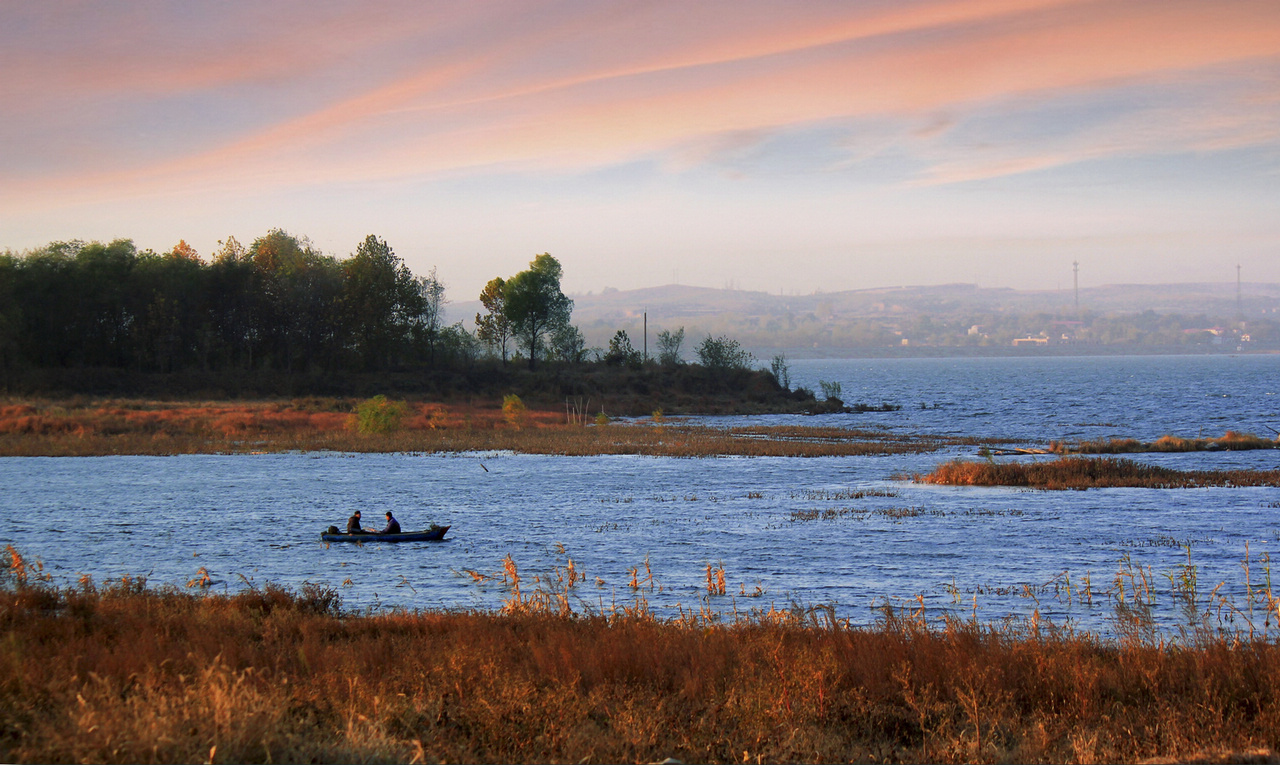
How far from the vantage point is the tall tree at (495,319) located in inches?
5212

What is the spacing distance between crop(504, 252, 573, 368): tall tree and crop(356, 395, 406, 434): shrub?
207ft

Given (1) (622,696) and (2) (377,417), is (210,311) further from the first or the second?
(1) (622,696)

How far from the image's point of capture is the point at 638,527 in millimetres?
29953

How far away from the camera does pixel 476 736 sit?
28.3 feet

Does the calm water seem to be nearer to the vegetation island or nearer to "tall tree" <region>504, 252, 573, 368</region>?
the vegetation island

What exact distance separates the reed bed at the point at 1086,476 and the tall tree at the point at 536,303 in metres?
90.4

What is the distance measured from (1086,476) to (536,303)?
97.6m

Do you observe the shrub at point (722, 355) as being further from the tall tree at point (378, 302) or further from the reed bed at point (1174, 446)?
the reed bed at point (1174, 446)

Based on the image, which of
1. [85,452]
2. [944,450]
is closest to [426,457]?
[85,452]

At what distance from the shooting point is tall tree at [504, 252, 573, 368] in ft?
428

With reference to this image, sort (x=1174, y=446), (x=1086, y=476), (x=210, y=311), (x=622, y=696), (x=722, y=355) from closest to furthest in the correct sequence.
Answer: (x=622, y=696) → (x=1086, y=476) → (x=1174, y=446) → (x=210, y=311) → (x=722, y=355)

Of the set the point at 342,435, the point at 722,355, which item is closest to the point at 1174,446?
the point at 342,435

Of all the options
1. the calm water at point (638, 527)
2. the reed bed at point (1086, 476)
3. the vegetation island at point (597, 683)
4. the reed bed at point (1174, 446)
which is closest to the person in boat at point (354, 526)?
the calm water at point (638, 527)

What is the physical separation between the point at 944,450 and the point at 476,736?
54.7 m
